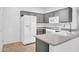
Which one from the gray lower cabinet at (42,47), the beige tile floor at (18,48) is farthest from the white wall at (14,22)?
the gray lower cabinet at (42,47)

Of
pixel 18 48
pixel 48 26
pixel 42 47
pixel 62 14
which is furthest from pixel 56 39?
pixel 62 14

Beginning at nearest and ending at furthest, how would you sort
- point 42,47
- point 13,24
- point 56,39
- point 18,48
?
Answer: point 56,39, point 42,47, point 18,48, point 13,24

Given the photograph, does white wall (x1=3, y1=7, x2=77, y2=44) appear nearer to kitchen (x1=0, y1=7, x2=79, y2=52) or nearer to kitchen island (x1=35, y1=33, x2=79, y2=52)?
kitchen (x1=0, y1=7, x2=79, y2=52)

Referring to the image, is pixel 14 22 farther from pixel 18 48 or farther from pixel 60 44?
pixel 60 44

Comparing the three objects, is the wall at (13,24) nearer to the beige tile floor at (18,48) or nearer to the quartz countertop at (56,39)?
the beige tile floor at (18,48)

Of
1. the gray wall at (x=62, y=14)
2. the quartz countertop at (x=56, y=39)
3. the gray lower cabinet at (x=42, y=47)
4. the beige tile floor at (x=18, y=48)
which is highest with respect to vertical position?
the gray wall at (x=62, y=14)

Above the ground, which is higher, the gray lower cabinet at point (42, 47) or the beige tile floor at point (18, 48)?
the gray lower cabinet at point (42, 47)

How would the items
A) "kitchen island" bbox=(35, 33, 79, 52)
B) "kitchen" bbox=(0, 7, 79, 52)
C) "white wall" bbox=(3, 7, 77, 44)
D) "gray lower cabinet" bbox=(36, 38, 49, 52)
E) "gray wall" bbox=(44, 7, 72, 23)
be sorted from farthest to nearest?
1. "gray wall" bbox=(44, 7, 72, 23)
2. "white wall" bbox=(3, 7, 77, 44)
3. "kitchen" bbox=(0, 7, 79, 52)
4. "gray lower cabinet" bbox=(36, 38, 49, 52)
5. "kitchen island" bbox=(35, 33, 79, 52)

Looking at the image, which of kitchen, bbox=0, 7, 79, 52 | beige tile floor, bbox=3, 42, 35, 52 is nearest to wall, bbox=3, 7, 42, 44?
kitchen, bbox=0, 7, 79, 52

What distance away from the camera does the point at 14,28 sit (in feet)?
5.91

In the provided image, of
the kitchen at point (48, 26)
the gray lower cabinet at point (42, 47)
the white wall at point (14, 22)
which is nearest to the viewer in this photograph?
the gray lower cabinet at point (42, 47)

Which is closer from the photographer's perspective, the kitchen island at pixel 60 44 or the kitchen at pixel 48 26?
the kitchen island at pixel 60 44

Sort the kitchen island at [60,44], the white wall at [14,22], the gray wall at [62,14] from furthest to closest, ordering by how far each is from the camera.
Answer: the gray wall at [62,14] < the white wall at [14,22] < the kitchen island at [60,44]
